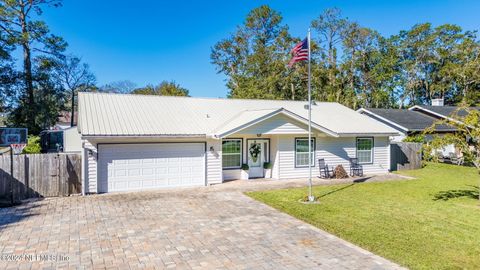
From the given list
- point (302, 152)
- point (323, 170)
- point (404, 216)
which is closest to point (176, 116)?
point (302, 152)

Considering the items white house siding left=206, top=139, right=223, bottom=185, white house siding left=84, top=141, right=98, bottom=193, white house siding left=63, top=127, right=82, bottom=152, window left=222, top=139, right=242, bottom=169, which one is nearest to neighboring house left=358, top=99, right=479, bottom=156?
window left=222, top=139, right=242, bottom=169

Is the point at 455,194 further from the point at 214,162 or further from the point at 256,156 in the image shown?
the point at 214,162

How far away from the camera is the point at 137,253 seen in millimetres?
6664

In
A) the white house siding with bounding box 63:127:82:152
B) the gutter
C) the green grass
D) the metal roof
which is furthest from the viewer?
the white house siding with bounding box 63:127:82:152

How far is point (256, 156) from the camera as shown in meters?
16.1

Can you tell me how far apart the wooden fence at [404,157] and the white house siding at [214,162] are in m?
11.6

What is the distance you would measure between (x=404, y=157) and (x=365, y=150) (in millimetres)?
4058

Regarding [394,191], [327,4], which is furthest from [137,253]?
[327,4]

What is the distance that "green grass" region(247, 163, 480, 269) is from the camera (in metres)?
6.86

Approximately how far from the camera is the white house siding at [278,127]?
14.5 metres

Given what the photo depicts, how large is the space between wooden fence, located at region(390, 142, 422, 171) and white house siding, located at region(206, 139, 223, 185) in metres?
11.6

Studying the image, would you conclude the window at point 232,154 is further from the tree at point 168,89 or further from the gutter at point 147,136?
the tree at point 168,89

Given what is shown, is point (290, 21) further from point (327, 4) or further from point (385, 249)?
point (385, 249)

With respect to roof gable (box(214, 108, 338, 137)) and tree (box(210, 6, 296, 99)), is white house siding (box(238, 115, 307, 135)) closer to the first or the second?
roof gable (box(214, 108, 338, 137))
